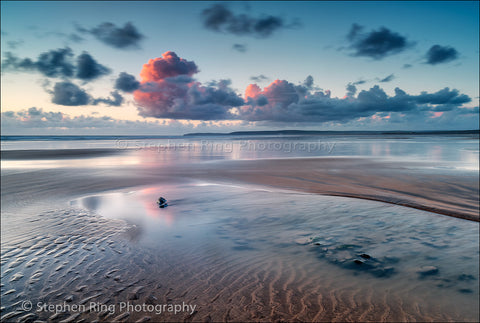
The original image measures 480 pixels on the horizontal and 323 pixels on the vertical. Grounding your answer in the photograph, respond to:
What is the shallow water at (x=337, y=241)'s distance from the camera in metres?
3.82

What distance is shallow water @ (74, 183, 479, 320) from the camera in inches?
150

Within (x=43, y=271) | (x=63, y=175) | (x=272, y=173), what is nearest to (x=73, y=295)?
(x=43, y=271)

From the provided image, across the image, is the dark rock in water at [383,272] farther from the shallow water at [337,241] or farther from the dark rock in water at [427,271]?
the dark rock in water at [427,271]

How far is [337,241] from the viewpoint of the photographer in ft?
17.6

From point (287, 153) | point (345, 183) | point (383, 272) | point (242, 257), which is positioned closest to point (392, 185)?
point (345, 183)

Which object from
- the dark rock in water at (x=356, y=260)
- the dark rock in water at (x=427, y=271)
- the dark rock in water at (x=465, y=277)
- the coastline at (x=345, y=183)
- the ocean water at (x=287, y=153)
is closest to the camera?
the dark rock in water at (x=465, y=277)

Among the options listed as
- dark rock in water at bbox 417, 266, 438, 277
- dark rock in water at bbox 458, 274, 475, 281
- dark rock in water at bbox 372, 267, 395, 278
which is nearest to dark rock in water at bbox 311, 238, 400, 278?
dark rock in water at bbox 372, 267, 395, 278

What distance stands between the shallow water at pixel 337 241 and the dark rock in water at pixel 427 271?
0.02 m

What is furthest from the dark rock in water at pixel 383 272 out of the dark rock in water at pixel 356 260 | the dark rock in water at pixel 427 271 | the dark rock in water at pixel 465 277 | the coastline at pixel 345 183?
the coastline at pixel 345 183

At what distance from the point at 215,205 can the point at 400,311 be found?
5.85 metres

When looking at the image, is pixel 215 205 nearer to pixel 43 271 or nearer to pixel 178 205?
pixel 178 205

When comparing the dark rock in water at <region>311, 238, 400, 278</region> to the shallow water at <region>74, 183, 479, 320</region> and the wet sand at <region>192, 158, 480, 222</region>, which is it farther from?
the wet sand at <region>192, 158, 480, 222</region>

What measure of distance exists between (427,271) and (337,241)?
1.61 metres

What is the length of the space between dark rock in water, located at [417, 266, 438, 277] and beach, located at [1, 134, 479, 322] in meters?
0.03
